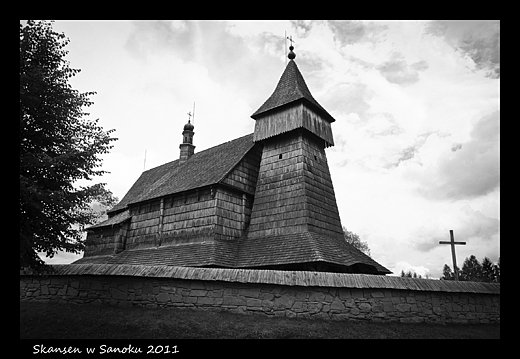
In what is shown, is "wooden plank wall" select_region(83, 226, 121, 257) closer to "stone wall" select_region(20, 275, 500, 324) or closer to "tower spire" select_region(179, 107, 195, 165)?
"tower spire" select_region(179, 107, 195, 165)

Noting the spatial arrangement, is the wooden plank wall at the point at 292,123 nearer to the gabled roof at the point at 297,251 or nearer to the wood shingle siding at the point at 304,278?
the gabled roof at the point at 297,251

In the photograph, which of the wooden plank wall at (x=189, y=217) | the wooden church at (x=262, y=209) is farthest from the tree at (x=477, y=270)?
the wooden plank wall at (x=189, y=217)

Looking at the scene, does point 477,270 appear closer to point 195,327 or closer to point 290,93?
point 290,93

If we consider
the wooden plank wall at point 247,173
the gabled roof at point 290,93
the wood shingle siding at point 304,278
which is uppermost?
the gabled roof at point 290,93

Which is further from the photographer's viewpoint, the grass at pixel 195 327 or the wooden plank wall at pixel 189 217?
the wooden plank wall at pixel 189 217

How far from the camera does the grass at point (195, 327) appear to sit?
952 cm

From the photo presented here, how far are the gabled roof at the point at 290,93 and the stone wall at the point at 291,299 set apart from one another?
13.1 metres

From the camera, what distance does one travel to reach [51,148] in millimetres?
11648

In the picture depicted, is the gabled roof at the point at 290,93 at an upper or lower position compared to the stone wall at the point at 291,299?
upper

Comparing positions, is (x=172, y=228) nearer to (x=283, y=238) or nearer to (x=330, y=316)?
(x=283, y=238)

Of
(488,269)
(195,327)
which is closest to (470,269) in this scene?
(488,269)

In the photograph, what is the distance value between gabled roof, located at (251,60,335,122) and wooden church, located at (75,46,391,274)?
3.1 inches

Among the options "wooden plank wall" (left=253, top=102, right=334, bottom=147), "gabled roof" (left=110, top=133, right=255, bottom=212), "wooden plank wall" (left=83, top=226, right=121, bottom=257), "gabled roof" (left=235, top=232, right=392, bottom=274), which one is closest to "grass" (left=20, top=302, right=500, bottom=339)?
"gabled roof" (left=235, top=232, right=392, bottom=274)
